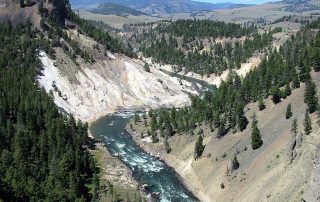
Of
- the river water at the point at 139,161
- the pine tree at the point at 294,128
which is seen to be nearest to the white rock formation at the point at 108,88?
the river water at the point at 139,161

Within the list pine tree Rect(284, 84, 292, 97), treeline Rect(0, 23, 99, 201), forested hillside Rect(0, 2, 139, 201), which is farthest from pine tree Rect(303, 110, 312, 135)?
treeline Rect(0, 23, 99, 201)

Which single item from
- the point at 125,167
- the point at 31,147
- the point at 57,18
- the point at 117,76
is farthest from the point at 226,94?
the point at 57,18

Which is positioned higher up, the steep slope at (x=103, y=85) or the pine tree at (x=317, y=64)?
the pine tree at (x=317, y=64)

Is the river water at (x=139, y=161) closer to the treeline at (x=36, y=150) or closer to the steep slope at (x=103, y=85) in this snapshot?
the treeline at (x=36, y=150)

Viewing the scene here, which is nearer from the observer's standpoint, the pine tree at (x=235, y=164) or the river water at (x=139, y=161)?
the pine tree at (x=235, y=164)

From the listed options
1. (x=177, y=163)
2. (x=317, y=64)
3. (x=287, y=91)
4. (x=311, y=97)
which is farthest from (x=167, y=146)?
(x=317, y=64)

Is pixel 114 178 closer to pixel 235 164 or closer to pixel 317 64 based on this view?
pixel 235 164

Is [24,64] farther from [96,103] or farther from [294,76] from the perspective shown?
[294,76]
